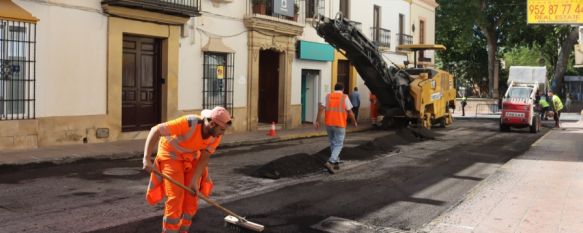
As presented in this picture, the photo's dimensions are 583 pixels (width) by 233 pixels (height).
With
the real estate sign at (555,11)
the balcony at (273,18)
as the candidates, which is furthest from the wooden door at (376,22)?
the real estate sign at (555,11)

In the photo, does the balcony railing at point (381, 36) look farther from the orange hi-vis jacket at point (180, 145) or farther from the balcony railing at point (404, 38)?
the orange hi-vis jacket at point (180, 145)

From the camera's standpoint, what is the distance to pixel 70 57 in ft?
42.2

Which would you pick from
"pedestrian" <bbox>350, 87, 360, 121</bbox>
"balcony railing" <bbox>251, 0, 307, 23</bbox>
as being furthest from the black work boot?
"pedestrian" <bbox>350, 87, 360, 121</bbox>

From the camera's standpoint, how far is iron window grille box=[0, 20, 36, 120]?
1159 centimetres

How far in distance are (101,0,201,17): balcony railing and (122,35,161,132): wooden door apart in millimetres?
1008

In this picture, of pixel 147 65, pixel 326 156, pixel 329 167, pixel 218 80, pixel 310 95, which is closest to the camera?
pixel 329 167

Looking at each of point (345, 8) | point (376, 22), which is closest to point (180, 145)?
point (345, 8)

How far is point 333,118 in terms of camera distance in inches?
424

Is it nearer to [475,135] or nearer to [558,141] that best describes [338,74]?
[475,135]

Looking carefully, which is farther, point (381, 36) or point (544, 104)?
point (381, 36)

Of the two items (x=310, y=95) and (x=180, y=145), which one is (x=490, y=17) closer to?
(x=310, y=95)

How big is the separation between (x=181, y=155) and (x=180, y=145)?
0.11 metres

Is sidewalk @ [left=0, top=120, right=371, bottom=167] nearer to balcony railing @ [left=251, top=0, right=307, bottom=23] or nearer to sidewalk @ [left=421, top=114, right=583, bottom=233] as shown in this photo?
balcony railing @ [left=251, top=0, right=307, bottom=23]

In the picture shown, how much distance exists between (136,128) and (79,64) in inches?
100
